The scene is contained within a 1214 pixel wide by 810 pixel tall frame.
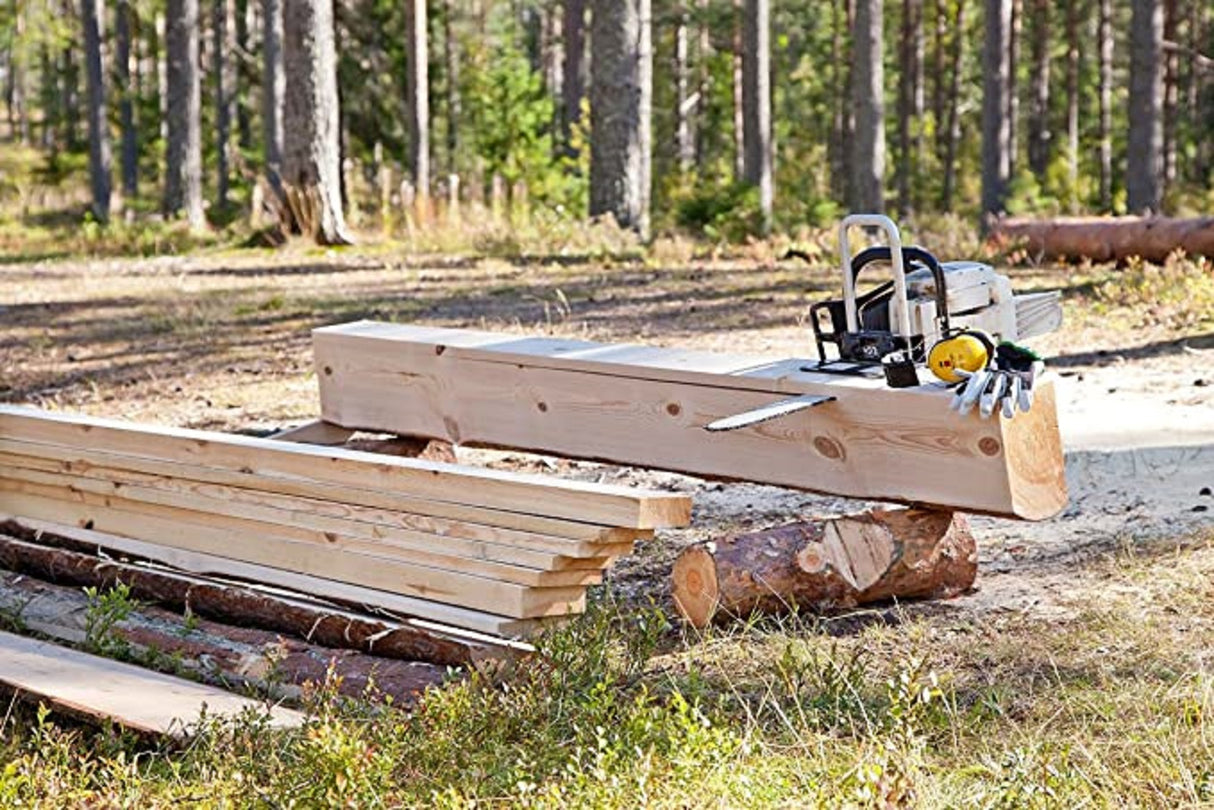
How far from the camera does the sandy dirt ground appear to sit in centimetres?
629

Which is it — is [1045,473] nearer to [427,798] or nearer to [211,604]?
[427,798]

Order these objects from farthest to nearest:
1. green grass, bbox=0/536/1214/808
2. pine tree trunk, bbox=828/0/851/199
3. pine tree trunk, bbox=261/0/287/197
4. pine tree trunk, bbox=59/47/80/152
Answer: pine tree trunk, bbox=59/47/80/152, pine tree trunk, bbox=828/0/851/199, pine tree trunk, bbox=261/0/287/197, green grass, bbox=0/536/1214/808

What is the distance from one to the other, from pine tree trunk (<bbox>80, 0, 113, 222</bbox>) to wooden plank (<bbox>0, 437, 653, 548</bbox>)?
26.0m

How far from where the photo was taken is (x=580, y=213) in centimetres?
3083

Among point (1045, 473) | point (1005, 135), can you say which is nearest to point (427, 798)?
point (1045, 473)

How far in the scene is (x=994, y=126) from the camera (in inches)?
1067

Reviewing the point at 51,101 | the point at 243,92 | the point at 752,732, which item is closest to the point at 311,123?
the point at 752,732

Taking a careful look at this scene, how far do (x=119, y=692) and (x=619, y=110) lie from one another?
15.1m

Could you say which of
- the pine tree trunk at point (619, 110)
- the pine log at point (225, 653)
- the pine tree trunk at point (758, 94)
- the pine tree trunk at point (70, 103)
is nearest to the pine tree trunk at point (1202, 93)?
the pine tree trunk at point (758, 94)

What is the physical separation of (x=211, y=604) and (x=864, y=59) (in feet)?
65.3

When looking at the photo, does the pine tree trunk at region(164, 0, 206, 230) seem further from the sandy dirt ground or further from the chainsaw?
the chainsaw

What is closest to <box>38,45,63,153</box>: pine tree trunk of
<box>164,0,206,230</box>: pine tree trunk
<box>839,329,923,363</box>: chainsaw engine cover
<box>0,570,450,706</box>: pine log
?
<box>164,0,206,230</box>: pine tree trunk

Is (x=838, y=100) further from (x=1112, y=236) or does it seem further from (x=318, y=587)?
(x=318, y=587)

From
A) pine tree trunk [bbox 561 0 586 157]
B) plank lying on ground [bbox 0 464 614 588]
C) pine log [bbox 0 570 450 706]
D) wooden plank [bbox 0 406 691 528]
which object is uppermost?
pine tree trunk [bbox 561 0 586 157]
